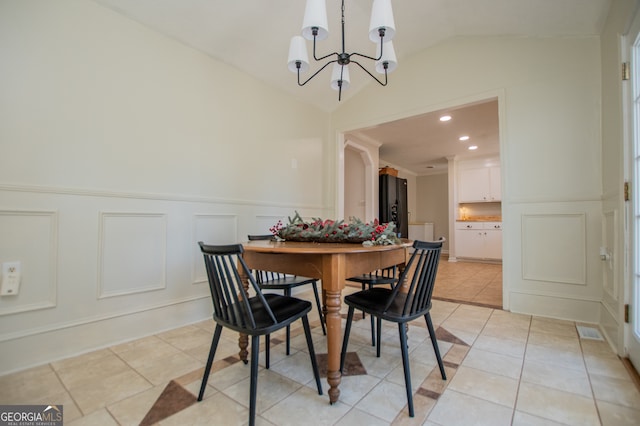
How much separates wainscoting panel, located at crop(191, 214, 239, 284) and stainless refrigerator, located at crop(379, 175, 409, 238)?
12.8 ft

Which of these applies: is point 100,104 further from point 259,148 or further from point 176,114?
point 259,148

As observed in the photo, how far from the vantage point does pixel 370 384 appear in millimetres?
1513

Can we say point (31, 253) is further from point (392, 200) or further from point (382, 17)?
point (392, 200)

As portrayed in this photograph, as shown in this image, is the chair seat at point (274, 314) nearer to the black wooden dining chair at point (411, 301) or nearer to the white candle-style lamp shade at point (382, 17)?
the black wooden dining chair at point (411, 301)

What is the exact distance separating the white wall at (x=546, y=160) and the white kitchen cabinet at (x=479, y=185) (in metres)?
3.93

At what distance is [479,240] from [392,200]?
80.4 inches

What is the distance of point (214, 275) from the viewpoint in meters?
1.33

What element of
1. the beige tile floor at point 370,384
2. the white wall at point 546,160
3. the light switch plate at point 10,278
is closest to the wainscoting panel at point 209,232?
the beige tile floor at point 370,384

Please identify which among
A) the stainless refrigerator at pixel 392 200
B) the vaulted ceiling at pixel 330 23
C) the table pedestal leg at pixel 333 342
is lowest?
the table pedestal leg at pixel 333 342

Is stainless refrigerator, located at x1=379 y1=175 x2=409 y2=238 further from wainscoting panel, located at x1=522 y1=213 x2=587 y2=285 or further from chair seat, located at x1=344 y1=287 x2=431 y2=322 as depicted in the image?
chair seat, located at x1=344 y1=287 x2=431 y2=322

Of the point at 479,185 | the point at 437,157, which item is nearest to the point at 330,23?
the point at 437,157

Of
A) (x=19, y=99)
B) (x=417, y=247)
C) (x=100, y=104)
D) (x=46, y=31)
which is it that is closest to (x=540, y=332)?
(x=417, y=247)

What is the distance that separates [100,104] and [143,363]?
1808 millimetres

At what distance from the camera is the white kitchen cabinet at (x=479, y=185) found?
619 cm
